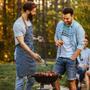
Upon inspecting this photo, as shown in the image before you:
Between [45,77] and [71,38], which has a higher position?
[71,38]

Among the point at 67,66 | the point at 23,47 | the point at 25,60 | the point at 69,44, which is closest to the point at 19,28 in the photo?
A: the point at 23,47

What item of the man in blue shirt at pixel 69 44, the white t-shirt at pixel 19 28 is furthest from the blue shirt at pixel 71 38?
the white t-shirt at pixel 19 28

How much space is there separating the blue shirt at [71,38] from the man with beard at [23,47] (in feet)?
2.68

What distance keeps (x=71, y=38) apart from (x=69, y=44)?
13 cm

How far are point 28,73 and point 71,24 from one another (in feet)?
4.63

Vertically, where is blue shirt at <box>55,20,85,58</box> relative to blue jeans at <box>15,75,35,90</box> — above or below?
above

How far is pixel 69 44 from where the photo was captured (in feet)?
30.3

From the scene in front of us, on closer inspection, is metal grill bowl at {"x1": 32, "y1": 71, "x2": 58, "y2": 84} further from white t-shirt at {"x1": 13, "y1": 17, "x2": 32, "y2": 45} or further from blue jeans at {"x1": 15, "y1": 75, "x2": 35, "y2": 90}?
white t-shirt at {"x1": 13, "y1": 17, "x2": 32, "y2": 45}

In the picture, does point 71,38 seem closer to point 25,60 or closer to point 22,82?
point 25,60

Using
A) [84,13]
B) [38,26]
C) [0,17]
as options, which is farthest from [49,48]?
[84,13]

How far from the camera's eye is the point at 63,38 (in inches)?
366

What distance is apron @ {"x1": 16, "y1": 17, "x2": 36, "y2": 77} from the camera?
8.55 meters

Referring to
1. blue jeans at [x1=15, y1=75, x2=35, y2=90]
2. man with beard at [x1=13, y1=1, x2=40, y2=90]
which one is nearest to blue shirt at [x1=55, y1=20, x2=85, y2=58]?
man with beard at [x1=13, y1=1, x2=40, y2=90]

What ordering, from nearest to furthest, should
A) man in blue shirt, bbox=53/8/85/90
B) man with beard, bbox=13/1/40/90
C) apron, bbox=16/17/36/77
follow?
man with beard, bbox=13/1/40/90 < apron, bbox=16/17/36/77 < man in blue shirt, bbox=53/8/85/90
